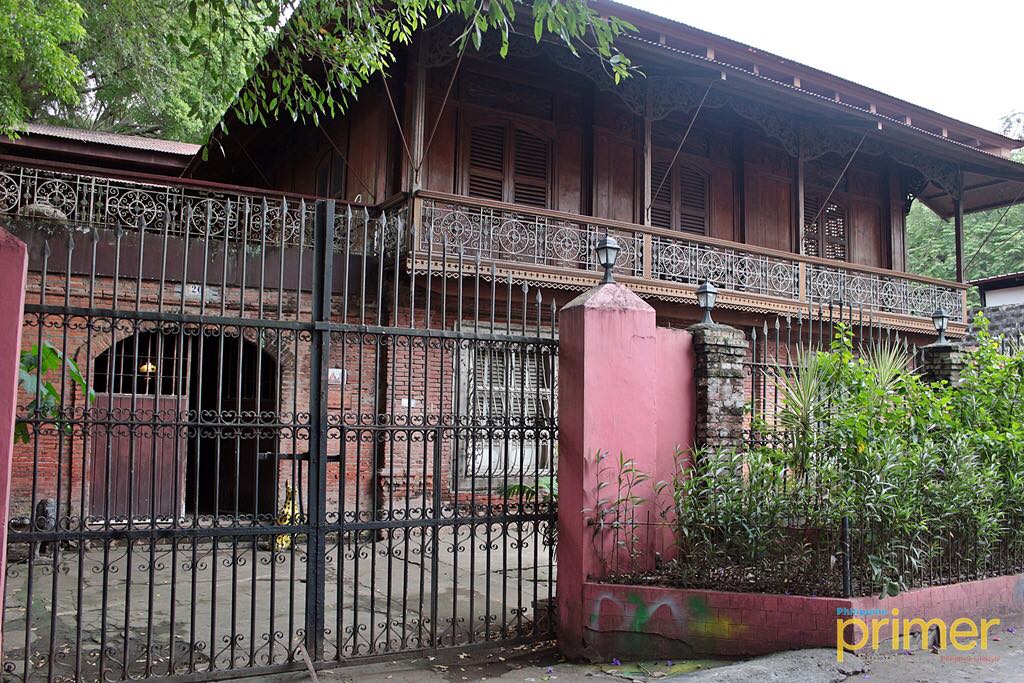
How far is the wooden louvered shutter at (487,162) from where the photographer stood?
1265cm

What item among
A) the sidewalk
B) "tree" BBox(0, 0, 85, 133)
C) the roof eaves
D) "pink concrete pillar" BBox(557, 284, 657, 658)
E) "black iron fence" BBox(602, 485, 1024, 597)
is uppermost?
the roof eaves

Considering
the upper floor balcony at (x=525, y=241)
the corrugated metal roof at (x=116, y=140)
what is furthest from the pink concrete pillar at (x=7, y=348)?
the corrugated metal roof at (x=116, y=140)

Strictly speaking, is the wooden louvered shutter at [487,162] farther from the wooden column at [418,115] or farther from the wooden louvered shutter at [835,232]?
the wooden louvered shutter at [835,232]

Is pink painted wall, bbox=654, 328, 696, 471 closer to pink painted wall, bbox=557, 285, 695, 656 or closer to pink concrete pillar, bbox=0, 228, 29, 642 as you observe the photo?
pink painted wall, bbox=557, 285, 695, 656

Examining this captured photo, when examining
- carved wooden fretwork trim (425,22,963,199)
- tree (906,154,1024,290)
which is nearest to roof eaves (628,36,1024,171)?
carved wooden fretwork trim (425,22,963,199)

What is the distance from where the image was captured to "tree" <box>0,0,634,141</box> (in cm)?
700

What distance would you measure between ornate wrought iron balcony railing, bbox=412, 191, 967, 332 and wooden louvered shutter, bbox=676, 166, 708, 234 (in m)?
1.38

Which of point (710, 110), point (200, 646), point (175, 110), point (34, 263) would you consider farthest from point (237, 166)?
point (200, 646)

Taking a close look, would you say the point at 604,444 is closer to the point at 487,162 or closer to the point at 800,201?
the point at 487,162

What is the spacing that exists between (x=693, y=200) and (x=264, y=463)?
855 cm

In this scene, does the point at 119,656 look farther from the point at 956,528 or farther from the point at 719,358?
the point at 956,528

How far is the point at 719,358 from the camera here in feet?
20.1

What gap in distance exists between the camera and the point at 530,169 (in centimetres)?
1315

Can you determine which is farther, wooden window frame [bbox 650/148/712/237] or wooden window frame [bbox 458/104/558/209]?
wooden window frame [bbox 650/148/712/237]
